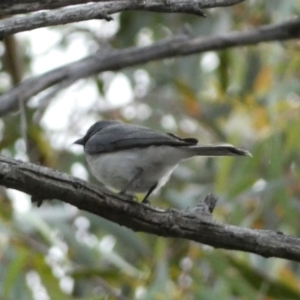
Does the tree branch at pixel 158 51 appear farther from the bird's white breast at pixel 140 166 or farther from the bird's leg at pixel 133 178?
the bird's leg at pixel 133 178

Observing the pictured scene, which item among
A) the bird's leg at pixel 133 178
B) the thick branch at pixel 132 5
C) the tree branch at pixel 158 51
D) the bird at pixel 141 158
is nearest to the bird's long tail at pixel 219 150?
the bird at pixel 141 158

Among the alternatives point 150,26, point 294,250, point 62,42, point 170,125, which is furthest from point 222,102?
point 294,250

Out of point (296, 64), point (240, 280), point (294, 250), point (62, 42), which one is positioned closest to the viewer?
point (294, 250)

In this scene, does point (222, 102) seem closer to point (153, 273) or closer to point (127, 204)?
point (153, 273)

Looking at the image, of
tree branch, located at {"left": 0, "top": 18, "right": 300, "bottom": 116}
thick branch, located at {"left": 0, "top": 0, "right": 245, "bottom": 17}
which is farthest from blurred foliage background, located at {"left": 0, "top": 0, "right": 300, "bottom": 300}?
thick branch, located at {"left": 0, "top": 0, "right": 245, "bottom": 17}

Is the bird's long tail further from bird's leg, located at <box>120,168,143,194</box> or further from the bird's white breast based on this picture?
bird's leg, located at <box>120,168,143,194</box>

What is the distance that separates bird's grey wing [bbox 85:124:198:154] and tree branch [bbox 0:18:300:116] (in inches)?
14.7

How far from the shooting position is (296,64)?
409 cm

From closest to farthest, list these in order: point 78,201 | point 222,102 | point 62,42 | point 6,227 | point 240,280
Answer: point 78,201 → point 240,280 → point 6,227 → point 222,102 → point 62,42

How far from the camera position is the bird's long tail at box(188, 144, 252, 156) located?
2.35m

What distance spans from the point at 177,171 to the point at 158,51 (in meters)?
1.19

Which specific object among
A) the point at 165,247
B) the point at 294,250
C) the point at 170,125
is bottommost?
the point at 170,125

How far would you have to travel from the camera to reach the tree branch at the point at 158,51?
334 cm

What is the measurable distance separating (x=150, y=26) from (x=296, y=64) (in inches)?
39.8
